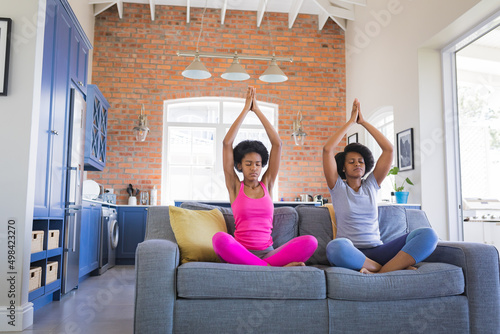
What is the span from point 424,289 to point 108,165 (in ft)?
19.0

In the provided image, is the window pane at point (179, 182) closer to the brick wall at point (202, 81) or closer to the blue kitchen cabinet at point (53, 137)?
the brick wall at point (202, 81)

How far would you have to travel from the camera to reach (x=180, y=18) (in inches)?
295

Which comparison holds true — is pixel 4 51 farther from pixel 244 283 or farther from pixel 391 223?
pixel 391 223

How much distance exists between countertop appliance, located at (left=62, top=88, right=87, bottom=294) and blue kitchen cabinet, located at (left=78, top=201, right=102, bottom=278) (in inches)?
10.8

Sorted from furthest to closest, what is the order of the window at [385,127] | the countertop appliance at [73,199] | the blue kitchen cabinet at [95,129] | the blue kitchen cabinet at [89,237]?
the window at [385,127] < the blue kitchen cabinet at [95,129] < the blue kitchen cabinet at [89,237] < the countertop appliance at [73,199]

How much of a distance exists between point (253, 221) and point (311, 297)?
625 mm

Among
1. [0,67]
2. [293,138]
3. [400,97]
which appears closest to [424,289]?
[0,67]

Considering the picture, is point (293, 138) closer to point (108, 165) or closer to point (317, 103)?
point (317, 103)

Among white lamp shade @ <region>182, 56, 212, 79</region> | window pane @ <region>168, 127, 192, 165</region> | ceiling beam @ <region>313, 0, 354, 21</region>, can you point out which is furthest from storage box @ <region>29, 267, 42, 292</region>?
ceiling beam @ <region>313, 0, 354, 21</region>

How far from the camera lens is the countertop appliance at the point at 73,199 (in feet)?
12.2

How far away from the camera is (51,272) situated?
3.40 meters

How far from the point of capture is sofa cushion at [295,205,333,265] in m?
2.75

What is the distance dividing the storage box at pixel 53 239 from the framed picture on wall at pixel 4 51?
3.63 ft

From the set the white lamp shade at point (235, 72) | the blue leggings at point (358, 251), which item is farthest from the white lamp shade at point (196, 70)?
the blue leggings at point (358, 251)
